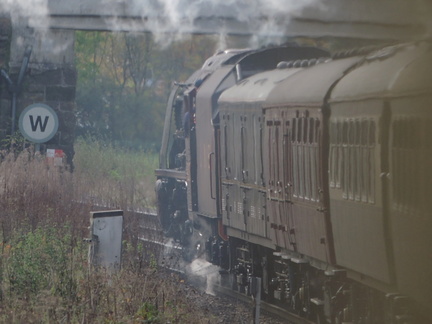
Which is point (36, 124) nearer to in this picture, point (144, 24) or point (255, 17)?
point (144, 24)

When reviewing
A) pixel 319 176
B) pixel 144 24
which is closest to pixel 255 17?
pixel 144 24

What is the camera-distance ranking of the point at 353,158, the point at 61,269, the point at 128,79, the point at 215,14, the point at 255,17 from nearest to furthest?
the point at 353,158
the point at 61,269
the point at 215,14
the point at 255,17
the point at 128,79

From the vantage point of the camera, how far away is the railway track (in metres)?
13.5

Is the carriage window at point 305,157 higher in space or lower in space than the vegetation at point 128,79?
lower

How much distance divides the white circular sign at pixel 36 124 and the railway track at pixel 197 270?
2.23 m

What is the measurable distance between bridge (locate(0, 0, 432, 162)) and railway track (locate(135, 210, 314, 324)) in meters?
3.89

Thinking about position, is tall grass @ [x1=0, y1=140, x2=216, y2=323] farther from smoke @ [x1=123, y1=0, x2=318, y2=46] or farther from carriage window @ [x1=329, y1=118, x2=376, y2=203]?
smoke @ [x1=123, y1=0, x2=318, y2=46]

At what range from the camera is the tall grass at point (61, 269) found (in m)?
9.48

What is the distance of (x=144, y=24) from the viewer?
21.3 m

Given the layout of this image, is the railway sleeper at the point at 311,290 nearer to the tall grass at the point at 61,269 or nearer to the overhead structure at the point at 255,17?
the tall grass at the point at 61,269

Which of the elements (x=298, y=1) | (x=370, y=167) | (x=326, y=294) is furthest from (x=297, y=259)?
(x=298, y=1)

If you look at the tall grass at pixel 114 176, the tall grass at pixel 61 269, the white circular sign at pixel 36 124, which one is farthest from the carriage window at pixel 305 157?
the white circular sign at pixel 36 124

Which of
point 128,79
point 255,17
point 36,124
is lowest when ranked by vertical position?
point 36,124

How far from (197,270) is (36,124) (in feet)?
12.9
